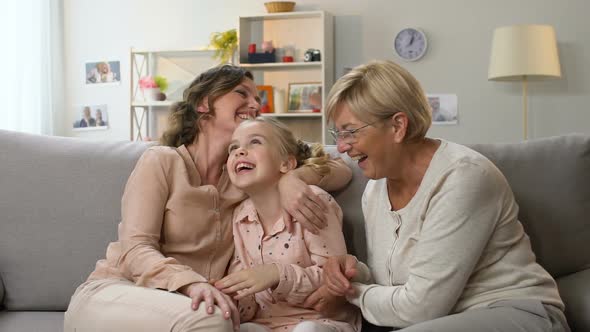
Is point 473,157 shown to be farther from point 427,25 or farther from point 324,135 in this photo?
point 427,25

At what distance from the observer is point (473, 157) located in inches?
68.1

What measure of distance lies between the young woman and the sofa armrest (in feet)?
2.16

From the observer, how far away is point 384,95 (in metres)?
1.78

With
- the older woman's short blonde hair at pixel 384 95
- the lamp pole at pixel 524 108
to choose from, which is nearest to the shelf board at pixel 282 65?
the lamp pole at pixel 524 108

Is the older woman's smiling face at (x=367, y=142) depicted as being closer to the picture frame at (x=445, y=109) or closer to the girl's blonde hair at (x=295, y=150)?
the girl's blonde hair at (x=295, y=150)

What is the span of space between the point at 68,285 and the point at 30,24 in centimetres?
404

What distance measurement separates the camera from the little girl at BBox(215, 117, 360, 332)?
1.88 m

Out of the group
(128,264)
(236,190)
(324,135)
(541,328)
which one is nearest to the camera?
(541,328)

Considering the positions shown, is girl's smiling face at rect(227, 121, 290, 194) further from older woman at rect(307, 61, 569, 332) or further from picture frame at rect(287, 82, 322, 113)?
picture frame at rect(287, 82, 322, 113)

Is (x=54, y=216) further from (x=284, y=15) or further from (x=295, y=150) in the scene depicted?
(x=284, y=15)

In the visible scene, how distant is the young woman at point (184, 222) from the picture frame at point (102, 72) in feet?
13.8

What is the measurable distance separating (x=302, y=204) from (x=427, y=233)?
344 millimetres

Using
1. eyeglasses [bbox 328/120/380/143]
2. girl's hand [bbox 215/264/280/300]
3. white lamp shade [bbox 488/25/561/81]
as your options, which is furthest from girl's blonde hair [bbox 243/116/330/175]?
white lamp shade [bbox 488/25/561/81]

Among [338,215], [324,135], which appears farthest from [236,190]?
[324,135]
